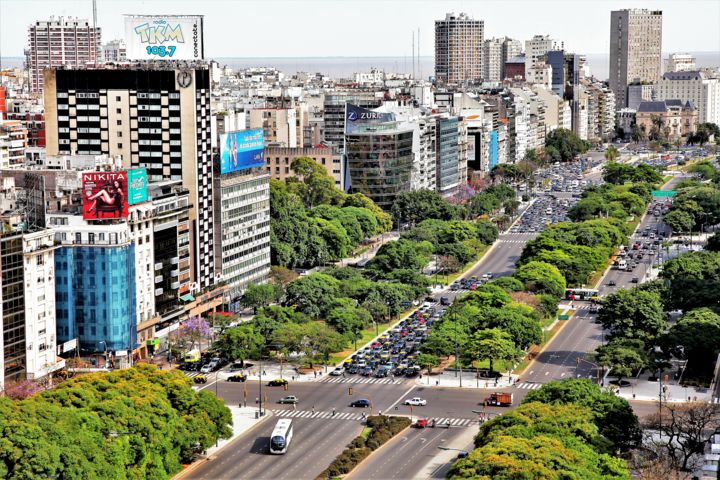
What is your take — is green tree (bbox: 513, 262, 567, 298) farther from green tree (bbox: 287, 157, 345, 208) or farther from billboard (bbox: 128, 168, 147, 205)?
green tree (bbox: 287, 157, 345, 208)

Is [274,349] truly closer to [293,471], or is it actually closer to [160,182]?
[160,182]

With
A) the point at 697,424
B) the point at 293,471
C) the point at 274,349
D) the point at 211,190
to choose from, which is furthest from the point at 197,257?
the point at 697,424

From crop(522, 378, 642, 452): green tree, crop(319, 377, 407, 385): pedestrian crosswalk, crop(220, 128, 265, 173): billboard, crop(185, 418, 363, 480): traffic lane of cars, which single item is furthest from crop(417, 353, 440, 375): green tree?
crop(220, 128, 265, 173): billboard

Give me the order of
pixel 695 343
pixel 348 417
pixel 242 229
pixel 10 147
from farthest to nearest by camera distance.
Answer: pixel 10 147
pixel 242 229
pixel 695 343
pixel 348 417

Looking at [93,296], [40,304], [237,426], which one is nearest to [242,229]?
[93,296]

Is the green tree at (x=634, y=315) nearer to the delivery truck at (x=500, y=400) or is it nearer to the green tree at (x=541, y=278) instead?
the green tree at (x=541, y=278)

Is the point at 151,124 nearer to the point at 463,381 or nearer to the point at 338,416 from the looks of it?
the point at 463,381
